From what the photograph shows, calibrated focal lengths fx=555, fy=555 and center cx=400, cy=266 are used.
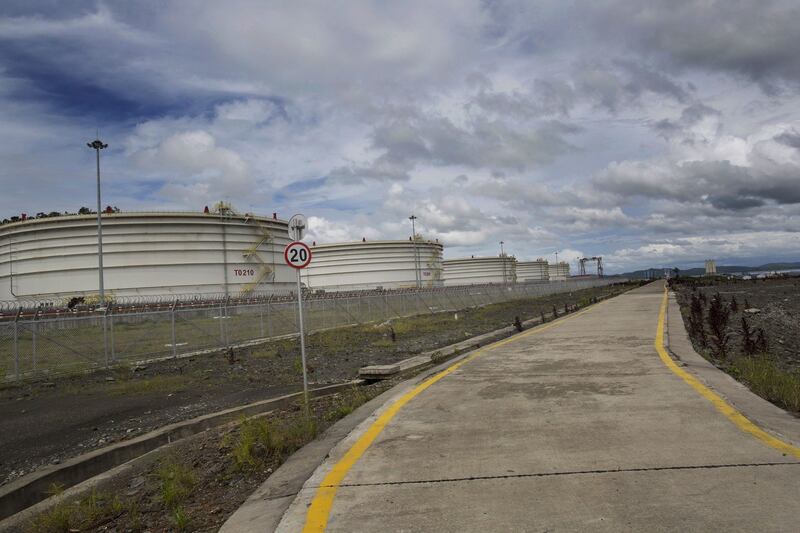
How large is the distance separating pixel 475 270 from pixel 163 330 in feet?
338

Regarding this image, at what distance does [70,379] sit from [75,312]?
26.6 m

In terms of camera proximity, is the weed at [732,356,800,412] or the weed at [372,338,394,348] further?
the weed at [372,338,394,348]

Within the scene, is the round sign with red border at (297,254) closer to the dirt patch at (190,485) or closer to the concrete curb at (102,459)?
the dirt patch at (190,485)

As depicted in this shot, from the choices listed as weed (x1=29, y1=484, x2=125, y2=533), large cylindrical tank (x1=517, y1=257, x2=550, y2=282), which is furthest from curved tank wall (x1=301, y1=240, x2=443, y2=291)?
weed (x1=29, y1=484, x2=125, y2=533)

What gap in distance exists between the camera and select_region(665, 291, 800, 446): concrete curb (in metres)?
5.41

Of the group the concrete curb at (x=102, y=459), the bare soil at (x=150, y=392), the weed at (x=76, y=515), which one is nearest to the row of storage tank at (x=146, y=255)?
the bare soil at (x=150, y=392)

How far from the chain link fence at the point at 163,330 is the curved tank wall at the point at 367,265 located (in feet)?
169

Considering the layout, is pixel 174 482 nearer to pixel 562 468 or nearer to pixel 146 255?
pixel 562 468

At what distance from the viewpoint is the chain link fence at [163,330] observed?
1591 centimetres

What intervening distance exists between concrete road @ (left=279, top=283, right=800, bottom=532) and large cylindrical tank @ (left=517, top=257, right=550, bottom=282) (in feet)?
475

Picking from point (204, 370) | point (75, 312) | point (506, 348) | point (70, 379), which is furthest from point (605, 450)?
point (75, 312)

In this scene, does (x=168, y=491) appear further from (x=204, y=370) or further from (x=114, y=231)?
(x=114, y=231)

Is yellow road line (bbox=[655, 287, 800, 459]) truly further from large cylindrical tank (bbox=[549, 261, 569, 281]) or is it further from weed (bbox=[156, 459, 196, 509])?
large cylindrical tank (bbox=[549, 261, 569, 281])

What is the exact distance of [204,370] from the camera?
15.0 metres
